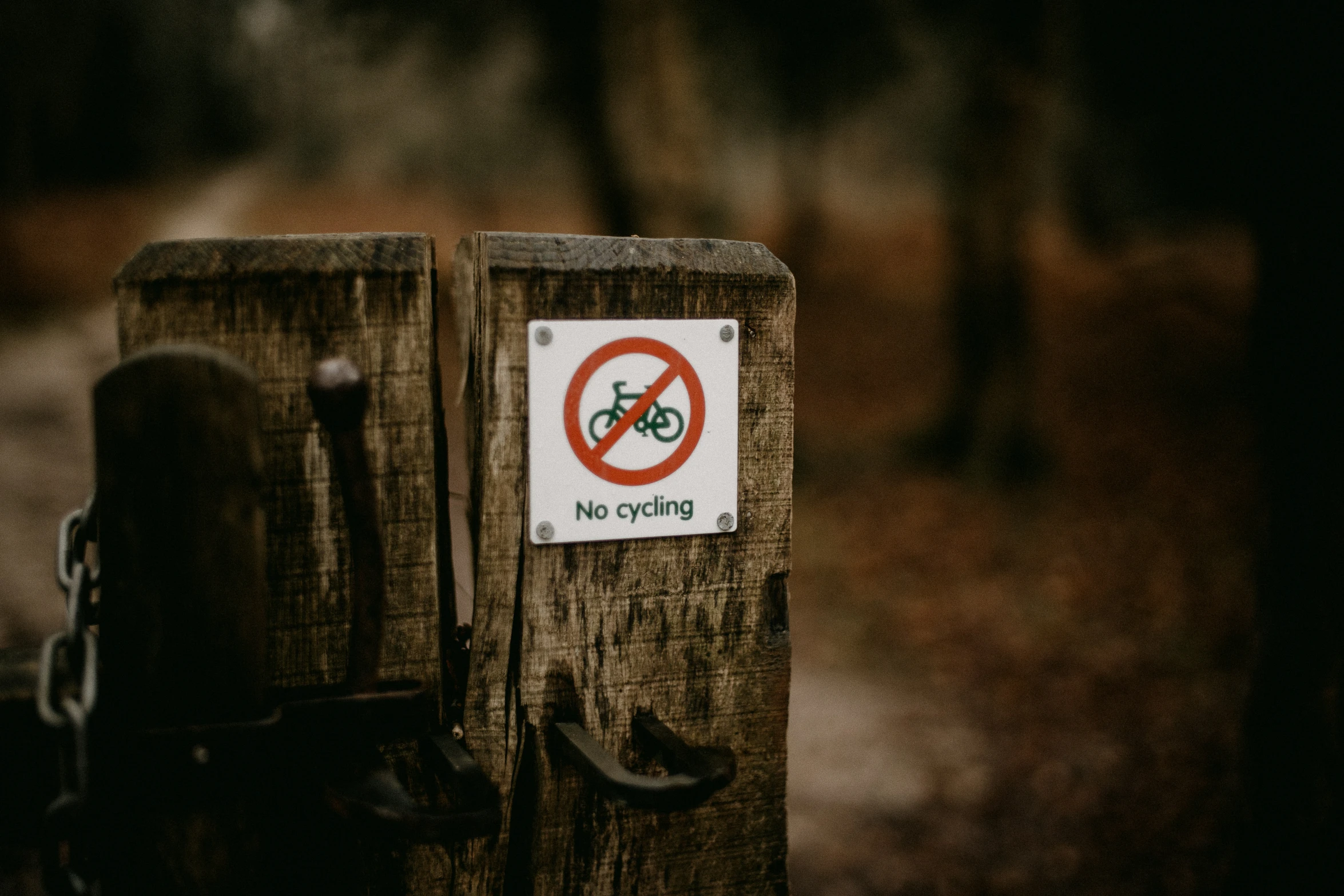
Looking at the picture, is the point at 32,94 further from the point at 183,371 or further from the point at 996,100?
the point at 183,371

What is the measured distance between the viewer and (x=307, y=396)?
1.06 m

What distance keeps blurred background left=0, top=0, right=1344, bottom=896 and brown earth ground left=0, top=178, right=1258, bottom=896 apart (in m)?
0.03

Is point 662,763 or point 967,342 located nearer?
point 662,763

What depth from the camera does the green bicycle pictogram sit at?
44.1 inches

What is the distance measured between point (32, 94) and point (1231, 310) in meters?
21.2

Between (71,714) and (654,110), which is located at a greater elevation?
(654,110)

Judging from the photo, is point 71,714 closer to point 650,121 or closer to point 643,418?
point 643,418

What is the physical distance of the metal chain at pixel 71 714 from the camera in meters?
0.89

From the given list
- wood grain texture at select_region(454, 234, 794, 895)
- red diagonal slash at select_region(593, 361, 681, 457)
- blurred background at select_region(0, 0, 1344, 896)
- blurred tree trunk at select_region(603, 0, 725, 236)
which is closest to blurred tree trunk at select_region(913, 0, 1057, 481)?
blurred background at select_region(0, 0, 1344, 896)

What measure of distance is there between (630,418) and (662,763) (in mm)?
420

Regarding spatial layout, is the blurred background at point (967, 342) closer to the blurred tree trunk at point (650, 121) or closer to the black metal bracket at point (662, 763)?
the blurred tree trunk at point (650, 121)

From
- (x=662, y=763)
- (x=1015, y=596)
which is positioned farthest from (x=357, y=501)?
(x=1015, y=596)

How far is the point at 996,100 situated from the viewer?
26.3ft

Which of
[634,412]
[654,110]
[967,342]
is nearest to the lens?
[634,412]
